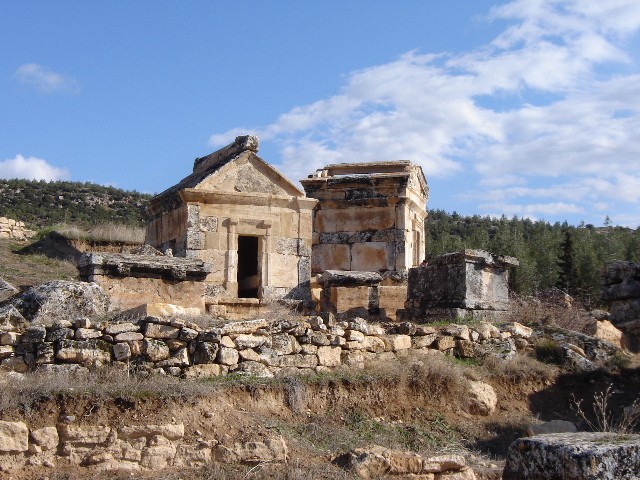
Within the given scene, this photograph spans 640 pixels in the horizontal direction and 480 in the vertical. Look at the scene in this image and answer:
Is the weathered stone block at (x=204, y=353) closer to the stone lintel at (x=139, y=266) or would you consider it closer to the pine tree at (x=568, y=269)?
the stone lintel at (x=139, y=266)

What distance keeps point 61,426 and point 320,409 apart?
2.66 meters

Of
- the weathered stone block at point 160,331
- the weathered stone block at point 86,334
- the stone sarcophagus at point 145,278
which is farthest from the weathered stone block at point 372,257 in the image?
the weathered stone block at point 86,334

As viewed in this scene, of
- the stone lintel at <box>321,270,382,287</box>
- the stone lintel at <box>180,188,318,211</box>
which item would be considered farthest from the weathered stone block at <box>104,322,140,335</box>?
the stone lintel at <box>180,188,318,211</box>

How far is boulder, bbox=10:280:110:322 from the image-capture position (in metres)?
8.55

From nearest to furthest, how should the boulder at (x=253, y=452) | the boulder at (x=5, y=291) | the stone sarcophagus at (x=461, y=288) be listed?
the boulder at (x=253, y=452) < the boulder at (x=5, y=291) < the stone sarcophagus at (x=461, y=288)

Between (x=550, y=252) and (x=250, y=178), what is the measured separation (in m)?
24.5

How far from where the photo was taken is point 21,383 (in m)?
6.80

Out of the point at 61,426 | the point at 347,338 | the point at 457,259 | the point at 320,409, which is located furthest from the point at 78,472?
the point at 457,259

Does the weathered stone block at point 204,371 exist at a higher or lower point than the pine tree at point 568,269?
lower

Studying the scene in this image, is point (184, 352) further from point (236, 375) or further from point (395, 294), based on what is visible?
point (395, 294)

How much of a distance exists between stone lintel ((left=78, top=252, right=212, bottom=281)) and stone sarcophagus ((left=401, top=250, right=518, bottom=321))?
3391mm

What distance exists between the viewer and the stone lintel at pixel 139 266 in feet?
33.3

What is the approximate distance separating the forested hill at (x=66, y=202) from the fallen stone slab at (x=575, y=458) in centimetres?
3591

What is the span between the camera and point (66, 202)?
45.4m
